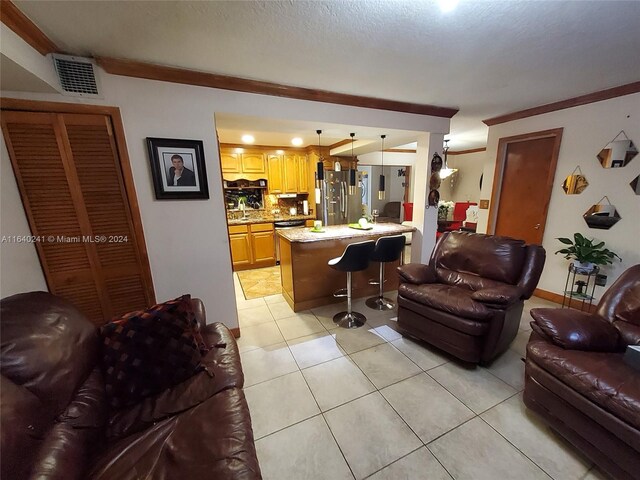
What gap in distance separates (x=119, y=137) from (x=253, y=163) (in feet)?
9.92

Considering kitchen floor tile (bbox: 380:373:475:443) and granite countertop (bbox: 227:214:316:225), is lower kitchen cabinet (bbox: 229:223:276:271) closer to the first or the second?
granite countertop (bbox: 227:214:316:225)

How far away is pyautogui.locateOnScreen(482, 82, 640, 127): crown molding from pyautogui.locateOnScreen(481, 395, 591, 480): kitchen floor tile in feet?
10.5

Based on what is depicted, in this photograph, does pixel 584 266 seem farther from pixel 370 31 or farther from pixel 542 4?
pixel 370 31

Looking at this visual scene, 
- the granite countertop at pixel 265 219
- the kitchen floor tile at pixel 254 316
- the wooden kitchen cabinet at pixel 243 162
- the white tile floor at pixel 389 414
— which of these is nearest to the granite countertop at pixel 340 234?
the kitchen floor tile at pixel 254 316

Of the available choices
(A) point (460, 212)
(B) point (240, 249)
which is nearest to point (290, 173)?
(B) point (240, 249)

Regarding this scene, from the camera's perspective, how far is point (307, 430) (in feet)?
5.15

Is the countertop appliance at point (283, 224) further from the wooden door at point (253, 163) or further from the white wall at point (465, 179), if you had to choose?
the white wall at point (465, 179)

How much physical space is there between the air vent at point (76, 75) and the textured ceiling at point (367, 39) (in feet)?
0.23

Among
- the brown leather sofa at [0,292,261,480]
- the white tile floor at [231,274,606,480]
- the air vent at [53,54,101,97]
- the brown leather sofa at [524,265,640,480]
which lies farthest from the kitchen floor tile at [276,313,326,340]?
the air vent at [53,54,101,97]

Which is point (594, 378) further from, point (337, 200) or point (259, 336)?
point (337, 200)

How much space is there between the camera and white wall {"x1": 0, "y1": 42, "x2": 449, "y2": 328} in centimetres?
174

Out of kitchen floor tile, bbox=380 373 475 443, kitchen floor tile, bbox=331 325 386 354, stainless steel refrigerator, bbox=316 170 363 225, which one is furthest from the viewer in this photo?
stainless steel refrigerator, bbox=316 170 363 225

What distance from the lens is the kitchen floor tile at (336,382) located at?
180 cm

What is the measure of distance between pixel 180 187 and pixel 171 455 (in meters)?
1.83
